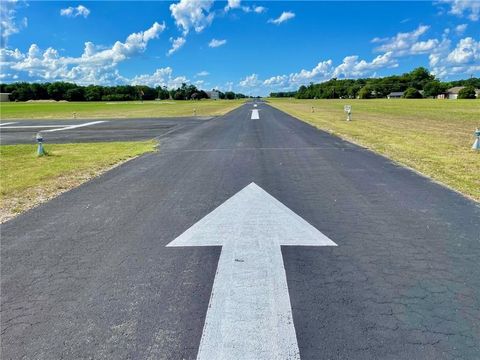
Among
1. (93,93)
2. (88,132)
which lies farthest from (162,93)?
(88,132)

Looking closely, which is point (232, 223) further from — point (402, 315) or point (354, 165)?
point (354, 165)

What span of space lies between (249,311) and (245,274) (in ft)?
1.95

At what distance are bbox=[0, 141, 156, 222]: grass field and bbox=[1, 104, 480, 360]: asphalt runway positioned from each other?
664mm

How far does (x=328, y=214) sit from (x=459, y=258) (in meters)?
1.76

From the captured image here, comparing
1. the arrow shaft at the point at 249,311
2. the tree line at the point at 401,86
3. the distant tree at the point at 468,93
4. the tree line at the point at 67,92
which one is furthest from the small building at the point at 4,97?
the distant tree at the point at 468,93

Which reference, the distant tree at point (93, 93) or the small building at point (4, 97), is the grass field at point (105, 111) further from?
the small building at point (4, 97)

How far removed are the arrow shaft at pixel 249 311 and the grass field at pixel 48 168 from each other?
3.97 metres

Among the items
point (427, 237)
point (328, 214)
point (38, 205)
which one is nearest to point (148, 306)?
point (328, 214)

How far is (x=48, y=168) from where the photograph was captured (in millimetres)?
8836

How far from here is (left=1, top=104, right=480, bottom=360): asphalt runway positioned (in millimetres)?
2350

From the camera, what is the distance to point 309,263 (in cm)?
347

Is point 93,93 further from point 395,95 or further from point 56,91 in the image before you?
point 395,95

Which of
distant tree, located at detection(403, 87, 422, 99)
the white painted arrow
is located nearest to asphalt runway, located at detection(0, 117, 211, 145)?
the white painted arrow

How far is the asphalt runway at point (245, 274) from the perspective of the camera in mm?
2350
